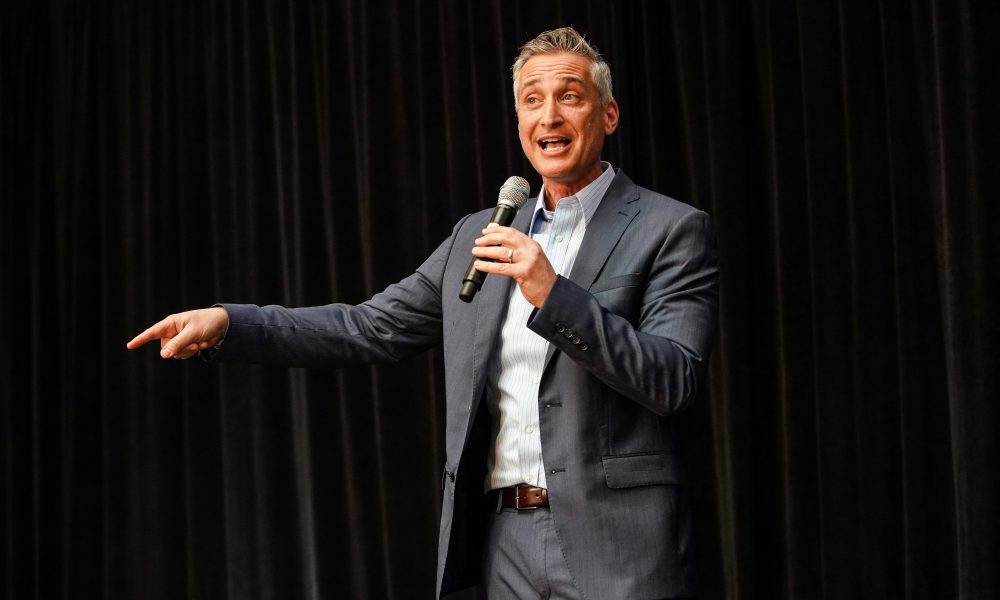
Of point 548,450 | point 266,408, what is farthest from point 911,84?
point 266,408

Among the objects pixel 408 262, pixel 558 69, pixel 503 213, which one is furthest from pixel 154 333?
pixel 408 262

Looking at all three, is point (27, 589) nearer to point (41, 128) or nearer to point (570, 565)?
point (41, 128)

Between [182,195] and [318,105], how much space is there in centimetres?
64

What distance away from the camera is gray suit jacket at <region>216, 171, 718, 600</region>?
68.7 inches

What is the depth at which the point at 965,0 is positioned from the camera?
2934mm

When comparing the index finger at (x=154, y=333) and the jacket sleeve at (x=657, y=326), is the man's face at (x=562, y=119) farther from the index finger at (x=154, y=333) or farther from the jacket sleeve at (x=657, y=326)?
the index finger at (x=154, y=333)

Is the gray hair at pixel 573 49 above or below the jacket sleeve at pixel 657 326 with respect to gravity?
above

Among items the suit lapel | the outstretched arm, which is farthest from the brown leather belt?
the outstretched arm

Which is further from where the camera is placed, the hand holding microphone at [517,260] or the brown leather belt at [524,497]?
the brown leather belt at [524,497]

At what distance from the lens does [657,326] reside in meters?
1.87

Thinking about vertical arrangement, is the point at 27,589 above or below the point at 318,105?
below

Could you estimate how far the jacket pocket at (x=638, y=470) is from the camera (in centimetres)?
182

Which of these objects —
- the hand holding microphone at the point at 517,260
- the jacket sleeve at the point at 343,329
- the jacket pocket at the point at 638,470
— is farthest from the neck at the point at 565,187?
the jacket pocket at the point at 638,470

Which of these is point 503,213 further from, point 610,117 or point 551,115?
point 610,117
